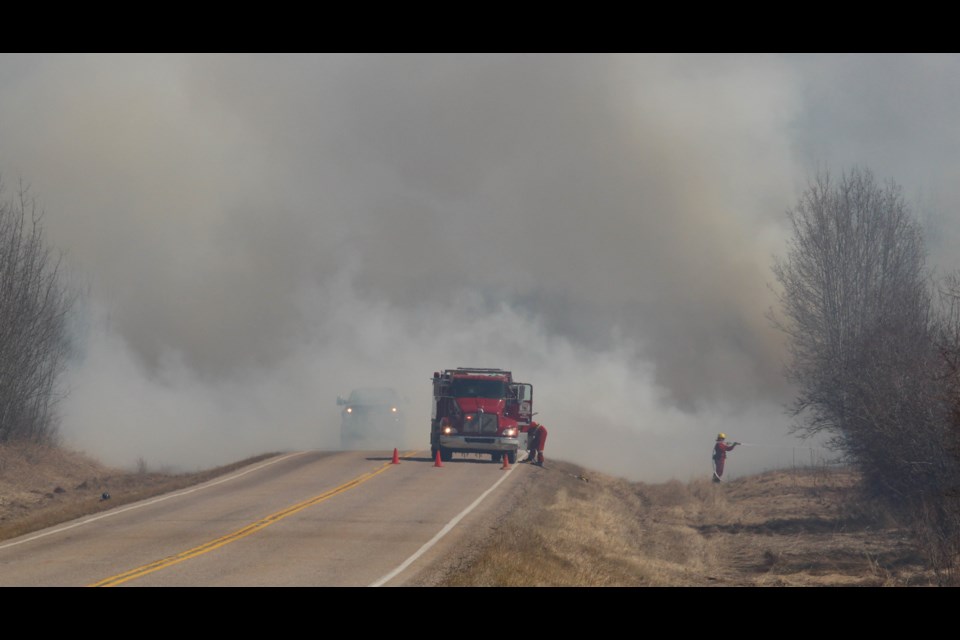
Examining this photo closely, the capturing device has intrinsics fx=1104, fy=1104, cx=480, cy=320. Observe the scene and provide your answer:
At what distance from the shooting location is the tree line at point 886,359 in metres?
23.2

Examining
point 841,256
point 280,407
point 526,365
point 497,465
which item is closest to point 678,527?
point 497,465

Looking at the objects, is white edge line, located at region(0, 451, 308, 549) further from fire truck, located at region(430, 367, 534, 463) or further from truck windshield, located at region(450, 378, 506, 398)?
truck windshield, located at region(450, 378, 506, 398)

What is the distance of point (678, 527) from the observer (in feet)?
105

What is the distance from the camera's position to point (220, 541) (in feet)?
70.6

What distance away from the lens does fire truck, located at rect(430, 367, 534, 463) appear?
3744 cm

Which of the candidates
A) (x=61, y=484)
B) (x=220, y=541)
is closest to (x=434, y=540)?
(x=220, y=541)

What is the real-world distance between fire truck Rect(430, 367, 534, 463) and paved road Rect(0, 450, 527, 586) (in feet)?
6.07

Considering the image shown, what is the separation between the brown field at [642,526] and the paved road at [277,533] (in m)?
1.09

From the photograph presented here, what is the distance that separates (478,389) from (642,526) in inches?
342

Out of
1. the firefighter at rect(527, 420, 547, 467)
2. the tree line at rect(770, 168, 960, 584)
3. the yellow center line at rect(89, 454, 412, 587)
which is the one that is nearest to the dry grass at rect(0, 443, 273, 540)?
the yellow center line at rect(89, 454, 412, 587)

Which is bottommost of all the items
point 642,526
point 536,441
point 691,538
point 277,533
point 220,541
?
point 691,538

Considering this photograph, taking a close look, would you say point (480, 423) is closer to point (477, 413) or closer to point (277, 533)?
point (477, 413)

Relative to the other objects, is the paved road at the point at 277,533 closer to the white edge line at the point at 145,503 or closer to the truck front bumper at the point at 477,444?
the white edge line at the point at 145,503

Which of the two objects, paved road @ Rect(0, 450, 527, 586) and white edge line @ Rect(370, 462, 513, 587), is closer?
white edge line @ Rect(370, 462, 513, 587)
